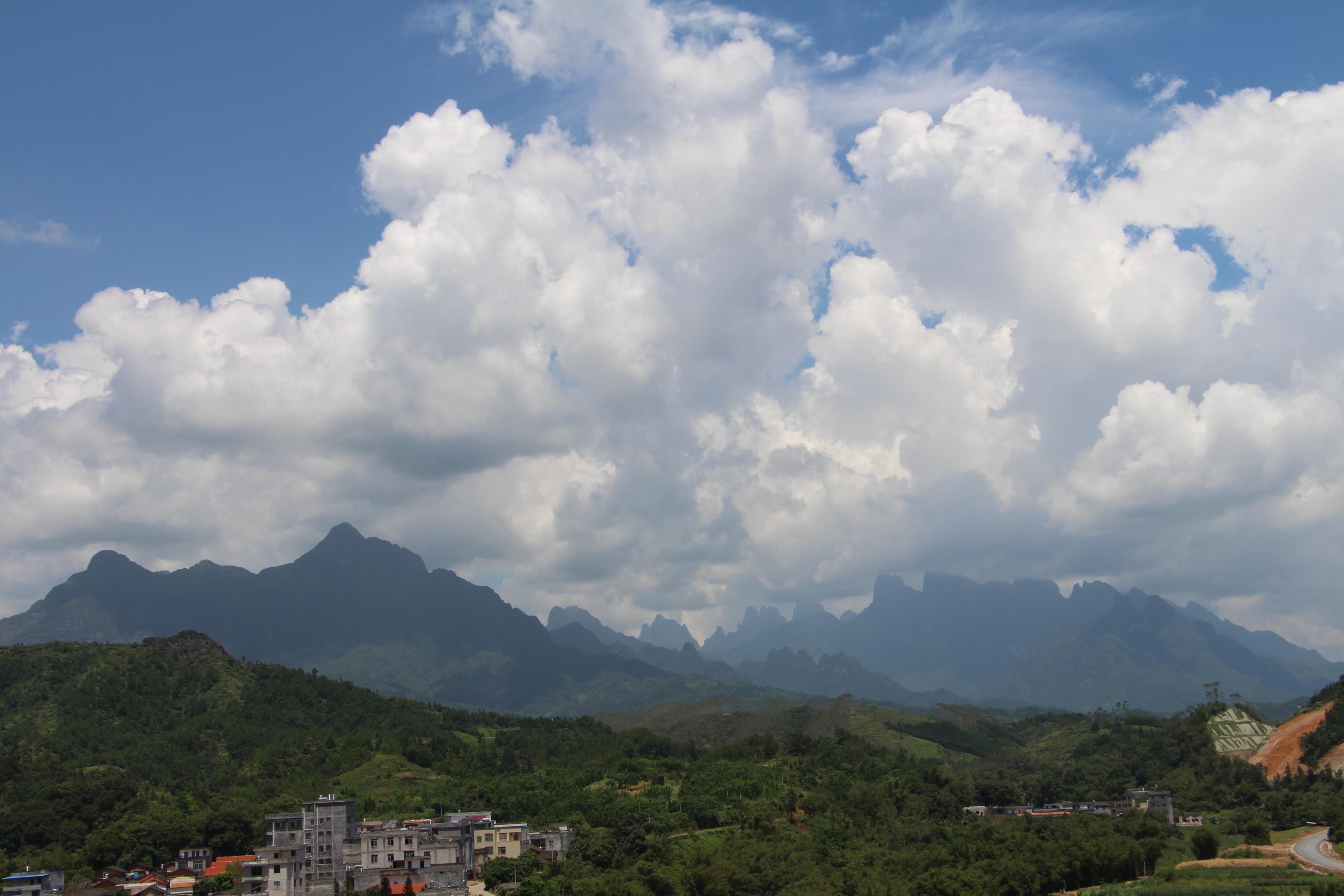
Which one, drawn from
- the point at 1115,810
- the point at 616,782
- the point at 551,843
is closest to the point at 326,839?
the point at 551,843

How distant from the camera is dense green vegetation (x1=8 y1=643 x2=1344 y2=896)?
55844 millimetres

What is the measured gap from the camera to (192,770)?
93.8m

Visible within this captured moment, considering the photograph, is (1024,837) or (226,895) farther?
(1024,837)

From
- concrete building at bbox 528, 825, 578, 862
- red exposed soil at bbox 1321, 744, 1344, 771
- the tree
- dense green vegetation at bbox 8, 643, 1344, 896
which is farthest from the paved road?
concrete building at bbox 528, 825, 578, 862

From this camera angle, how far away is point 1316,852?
2402 inches

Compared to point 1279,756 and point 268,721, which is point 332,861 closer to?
point 268,721

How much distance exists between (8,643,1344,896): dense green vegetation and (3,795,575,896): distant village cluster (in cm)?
320

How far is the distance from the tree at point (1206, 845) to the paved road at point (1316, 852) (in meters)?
4.34

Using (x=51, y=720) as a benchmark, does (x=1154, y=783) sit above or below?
below

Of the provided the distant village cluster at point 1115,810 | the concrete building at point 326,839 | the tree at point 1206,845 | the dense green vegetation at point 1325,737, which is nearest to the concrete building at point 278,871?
the concrete building at point 326,839

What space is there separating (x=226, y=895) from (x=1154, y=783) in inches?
3133

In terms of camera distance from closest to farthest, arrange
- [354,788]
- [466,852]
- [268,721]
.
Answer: [466,852], [354,788], [268,721]

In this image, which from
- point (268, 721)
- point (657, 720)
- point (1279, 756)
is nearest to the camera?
point (1279, 756)

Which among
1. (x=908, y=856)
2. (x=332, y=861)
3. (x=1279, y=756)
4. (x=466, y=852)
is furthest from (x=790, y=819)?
(x=1279, y=756)
